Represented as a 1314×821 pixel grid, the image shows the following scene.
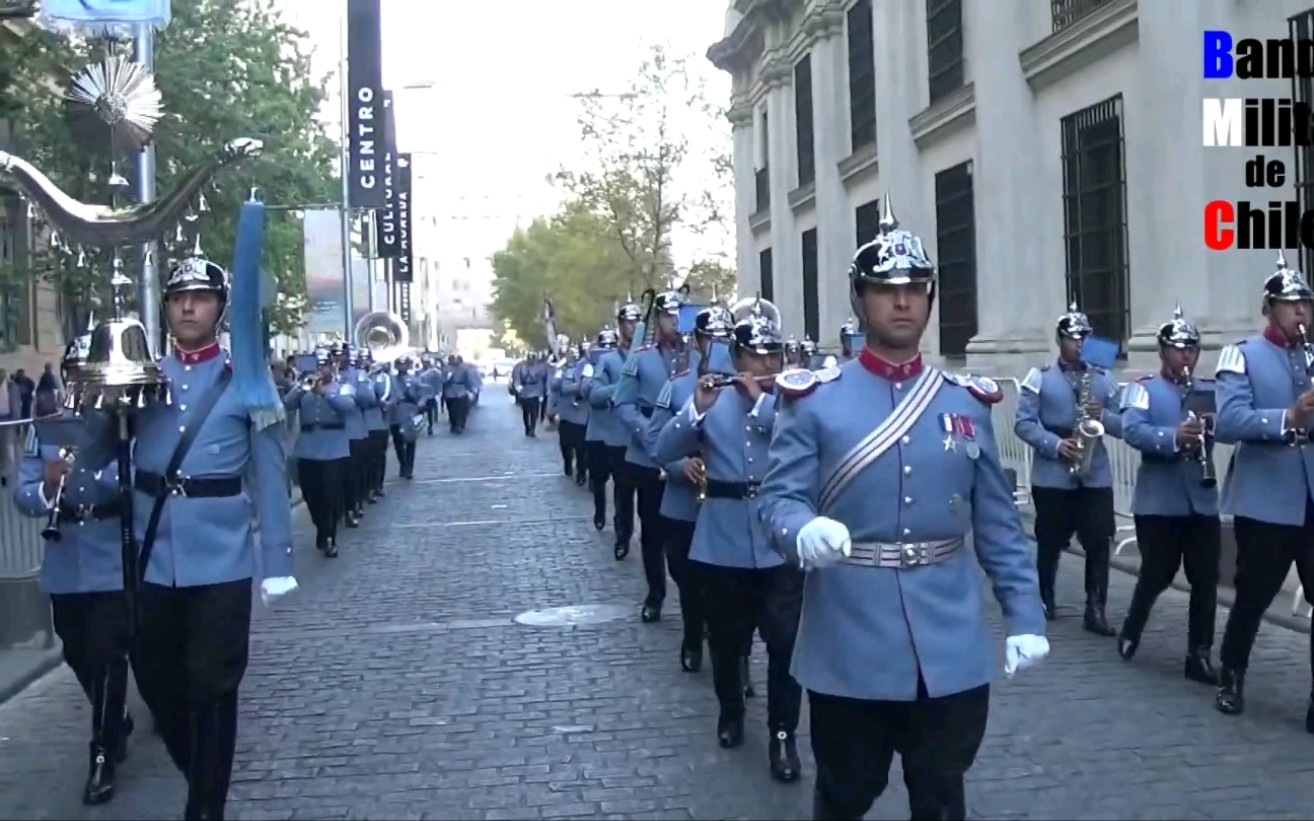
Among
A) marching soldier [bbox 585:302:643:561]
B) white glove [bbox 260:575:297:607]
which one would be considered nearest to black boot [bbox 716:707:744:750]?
white glove [bbox 260:575:297:607]

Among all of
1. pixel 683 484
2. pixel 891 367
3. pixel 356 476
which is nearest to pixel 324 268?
pixel 356 476

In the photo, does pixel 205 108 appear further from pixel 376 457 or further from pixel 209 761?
pixel 209 761

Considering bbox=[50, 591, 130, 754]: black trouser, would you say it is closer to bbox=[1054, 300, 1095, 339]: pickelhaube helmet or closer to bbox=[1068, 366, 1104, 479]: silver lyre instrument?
bbox=[1068, 366, 1104, 479]: silver lyre instrument

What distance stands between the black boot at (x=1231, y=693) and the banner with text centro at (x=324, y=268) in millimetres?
20462

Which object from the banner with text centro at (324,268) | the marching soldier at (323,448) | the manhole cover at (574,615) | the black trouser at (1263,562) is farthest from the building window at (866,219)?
the black trouser at (1263,562)

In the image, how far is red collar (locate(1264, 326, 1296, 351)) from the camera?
307 inches

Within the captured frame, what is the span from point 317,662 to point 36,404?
13666 millimetres

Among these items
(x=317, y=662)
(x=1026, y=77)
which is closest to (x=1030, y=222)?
(x=1026, y=77)

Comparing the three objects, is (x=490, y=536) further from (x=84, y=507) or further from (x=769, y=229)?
(x=769, y=229)

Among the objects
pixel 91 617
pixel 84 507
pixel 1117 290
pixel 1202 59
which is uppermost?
pixel 1202 59

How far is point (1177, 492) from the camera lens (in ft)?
29.9

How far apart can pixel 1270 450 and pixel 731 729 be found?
8.80 ft

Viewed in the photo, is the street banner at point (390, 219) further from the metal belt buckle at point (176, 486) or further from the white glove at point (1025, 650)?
the white glove at point (1025, 650)

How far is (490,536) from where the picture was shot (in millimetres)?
17719
